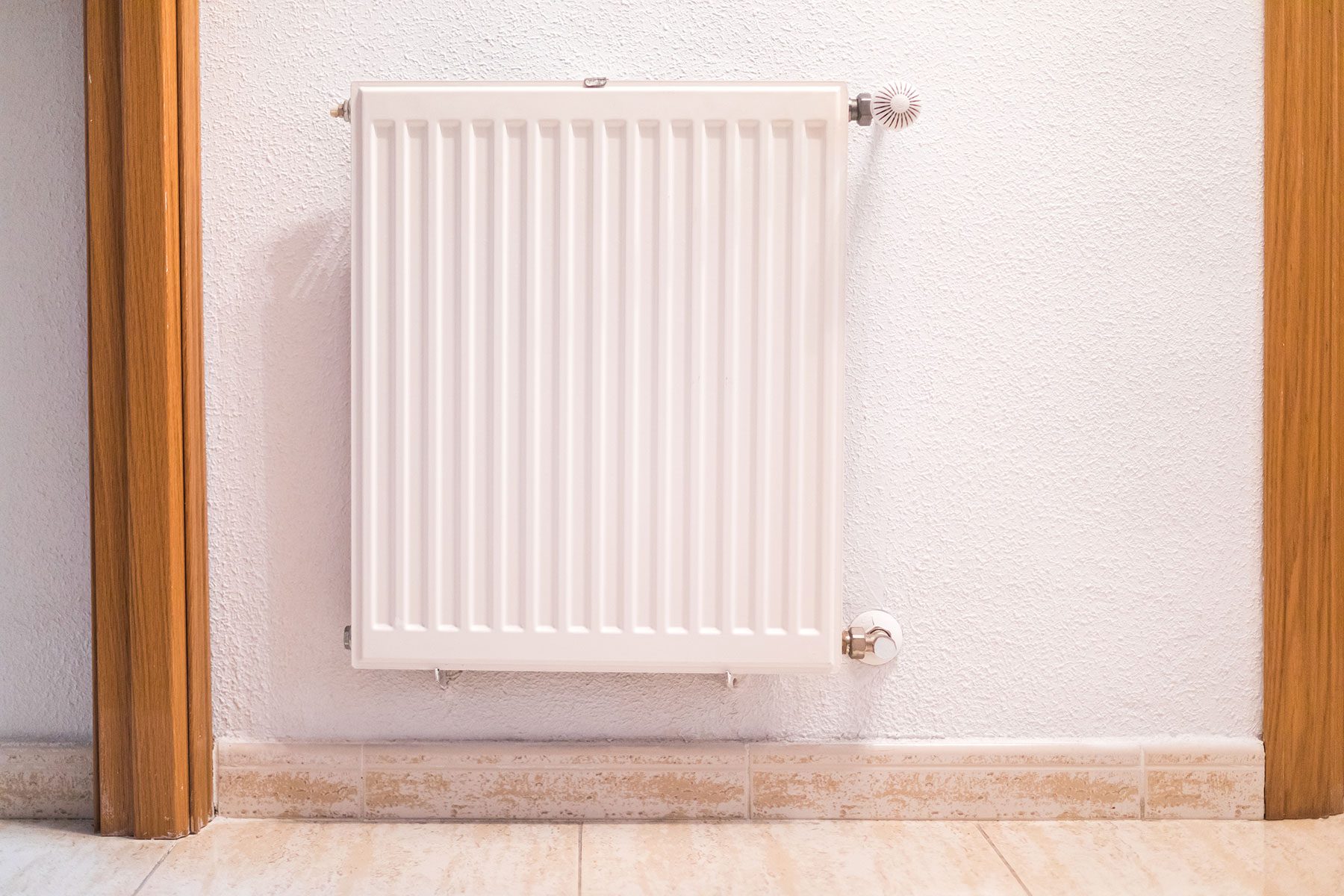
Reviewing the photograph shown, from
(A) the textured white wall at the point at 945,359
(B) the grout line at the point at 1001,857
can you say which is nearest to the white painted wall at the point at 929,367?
(A) the textured white wall at the point at 945,359

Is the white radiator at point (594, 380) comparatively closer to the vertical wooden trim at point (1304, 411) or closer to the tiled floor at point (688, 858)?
the tiled floor at point (688, 858)

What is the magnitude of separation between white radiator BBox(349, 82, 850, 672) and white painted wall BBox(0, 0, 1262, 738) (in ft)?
0.35

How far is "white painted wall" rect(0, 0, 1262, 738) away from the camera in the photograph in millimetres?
965

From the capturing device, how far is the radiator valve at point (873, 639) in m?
0.95

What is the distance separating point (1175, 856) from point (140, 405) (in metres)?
1.20

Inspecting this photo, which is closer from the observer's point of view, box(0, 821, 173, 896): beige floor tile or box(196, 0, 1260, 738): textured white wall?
box(0, 821, 173, 896): beige floor tile

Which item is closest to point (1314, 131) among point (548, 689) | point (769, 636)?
point (769, 636)

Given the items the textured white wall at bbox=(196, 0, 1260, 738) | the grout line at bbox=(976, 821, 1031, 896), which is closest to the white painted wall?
the textured white wall at bbox=(196, 0, 1260, 738)

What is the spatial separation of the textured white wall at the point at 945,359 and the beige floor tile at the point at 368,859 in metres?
0.11

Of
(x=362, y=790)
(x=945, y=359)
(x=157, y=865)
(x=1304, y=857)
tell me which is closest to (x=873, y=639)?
(x=945, y=359)

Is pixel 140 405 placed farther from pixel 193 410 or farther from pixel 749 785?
pixel 749 785

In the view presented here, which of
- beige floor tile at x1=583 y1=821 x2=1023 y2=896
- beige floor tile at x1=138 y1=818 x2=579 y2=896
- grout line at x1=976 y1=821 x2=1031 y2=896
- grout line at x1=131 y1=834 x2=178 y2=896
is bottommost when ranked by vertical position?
grout line at x1=976 y1=821 x2=1031 y2=896

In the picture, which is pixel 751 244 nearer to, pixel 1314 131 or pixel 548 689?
pixel 548 689

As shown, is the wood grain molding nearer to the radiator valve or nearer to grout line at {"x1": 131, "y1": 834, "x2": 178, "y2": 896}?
grout line at {"x1": 131, "y1": 834, "x2": 178, "y2": 896}
